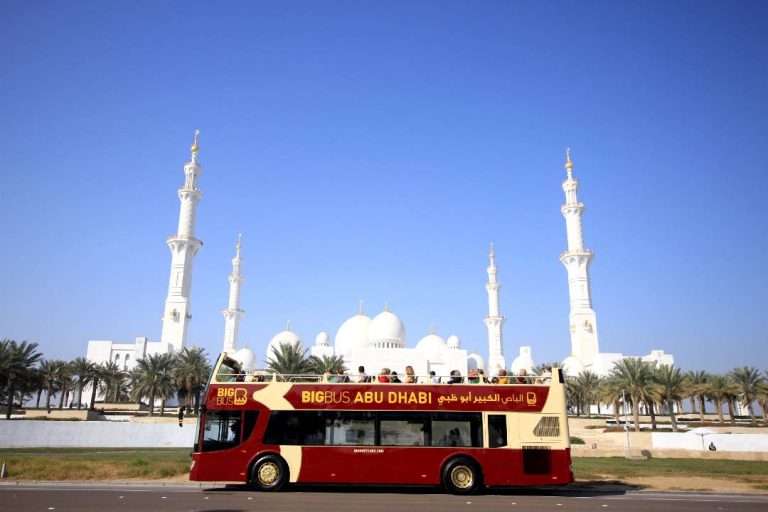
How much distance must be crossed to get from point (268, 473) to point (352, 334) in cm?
5887

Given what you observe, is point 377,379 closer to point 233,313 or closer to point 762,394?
point 762,394

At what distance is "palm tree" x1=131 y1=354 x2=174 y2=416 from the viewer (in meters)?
46.6

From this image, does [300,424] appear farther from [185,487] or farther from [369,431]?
[185,487]

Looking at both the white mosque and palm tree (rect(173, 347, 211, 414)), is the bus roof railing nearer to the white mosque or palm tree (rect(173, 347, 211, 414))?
palm tree (rect(173, 347, 211, 414))

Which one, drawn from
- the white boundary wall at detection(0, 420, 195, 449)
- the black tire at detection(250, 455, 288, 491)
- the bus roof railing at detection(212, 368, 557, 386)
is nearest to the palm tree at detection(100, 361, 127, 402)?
the white boundary wall at detection(0, 420, 195, 449)

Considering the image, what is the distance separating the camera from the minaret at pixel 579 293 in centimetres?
6531

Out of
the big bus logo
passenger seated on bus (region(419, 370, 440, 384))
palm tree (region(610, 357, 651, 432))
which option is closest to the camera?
the big bus logo

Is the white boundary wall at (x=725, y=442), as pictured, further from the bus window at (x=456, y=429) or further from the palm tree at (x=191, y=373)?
the palm tree at (x=191, y=373)

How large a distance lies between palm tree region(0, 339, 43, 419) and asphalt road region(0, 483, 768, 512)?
31.7 metres

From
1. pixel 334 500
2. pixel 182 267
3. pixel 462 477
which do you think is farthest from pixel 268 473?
pixel 182 267

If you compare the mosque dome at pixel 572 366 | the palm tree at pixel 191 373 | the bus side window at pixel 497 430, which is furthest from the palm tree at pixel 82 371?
the mosque dome at pixel 572 366

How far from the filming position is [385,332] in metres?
69.4

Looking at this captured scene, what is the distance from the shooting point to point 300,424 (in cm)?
1480

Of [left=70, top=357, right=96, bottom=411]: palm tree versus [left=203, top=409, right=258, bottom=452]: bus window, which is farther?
[left=70, top=357, right=96, bottom=411]: palm tree
